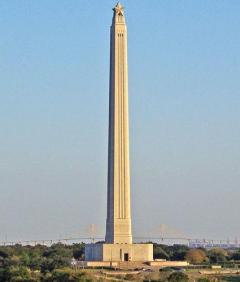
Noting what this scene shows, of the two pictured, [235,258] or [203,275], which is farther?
[235,258]

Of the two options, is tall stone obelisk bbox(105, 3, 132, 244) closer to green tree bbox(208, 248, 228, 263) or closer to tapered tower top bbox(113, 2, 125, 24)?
tapered tower top bbox(113, 2, 125, 24)

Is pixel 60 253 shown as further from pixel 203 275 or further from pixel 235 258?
pixel 203 275

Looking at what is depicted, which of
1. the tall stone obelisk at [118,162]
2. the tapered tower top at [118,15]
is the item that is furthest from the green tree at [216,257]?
the tapered tower top at [118,15]

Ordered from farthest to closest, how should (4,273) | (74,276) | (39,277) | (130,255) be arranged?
1. (130,255)
2. (4,273)
3. (39,277)
4. (74,276)

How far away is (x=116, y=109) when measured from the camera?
181 ft

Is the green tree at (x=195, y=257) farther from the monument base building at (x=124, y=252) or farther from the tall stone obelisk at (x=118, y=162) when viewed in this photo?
the tall stone obelisk at (x=118, y=162)

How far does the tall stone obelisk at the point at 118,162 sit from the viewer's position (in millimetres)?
54781

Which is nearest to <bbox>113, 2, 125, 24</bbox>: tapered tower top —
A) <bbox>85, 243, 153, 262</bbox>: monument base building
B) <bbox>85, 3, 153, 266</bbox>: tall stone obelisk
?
<bbox>85, 3, 153, 266</bbox>: tall stone obelisk

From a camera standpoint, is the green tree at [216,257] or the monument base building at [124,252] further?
the green tree at [216,257]

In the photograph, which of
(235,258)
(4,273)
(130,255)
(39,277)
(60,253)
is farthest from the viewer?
(60,253)

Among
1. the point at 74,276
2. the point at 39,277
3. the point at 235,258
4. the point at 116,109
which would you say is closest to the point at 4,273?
the point at 39,277

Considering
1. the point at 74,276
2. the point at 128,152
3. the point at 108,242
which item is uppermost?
the point at 128,152

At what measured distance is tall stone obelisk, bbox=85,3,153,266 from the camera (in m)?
54.2

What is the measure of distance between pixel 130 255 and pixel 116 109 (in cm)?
830
